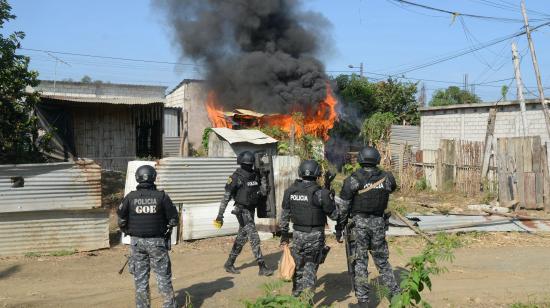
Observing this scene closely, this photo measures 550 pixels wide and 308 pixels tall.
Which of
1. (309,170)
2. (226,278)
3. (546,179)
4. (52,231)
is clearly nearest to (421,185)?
(546,179)

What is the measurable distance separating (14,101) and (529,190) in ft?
39.2

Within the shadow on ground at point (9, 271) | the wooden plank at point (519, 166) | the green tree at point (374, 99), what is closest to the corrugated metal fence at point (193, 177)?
the shadow on ground at point (9, 271)

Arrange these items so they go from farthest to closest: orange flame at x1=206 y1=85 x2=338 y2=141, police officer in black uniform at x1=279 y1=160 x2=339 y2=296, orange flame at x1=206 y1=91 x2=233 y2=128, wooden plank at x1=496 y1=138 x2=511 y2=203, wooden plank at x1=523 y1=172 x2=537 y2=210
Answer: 1. orange flame at x1=206 y1=91 x2=233 y2=128
2. orange flame at x1=206 y1=85 x2=338 y2=141
3. wooden plank at x1=496 y1=138 x2=511 y2=203
4. wooden plank at x1=523 y1=172 x2=537 y2=210
5. police officer in black uniform at x1=279 y1=160 x2=339 y2=296

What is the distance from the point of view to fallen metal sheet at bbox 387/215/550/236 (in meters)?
9.91

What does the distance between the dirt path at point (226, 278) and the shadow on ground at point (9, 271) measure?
0.04 feet

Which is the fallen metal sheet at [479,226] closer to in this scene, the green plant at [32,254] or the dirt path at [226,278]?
the dirt path at [226,278]

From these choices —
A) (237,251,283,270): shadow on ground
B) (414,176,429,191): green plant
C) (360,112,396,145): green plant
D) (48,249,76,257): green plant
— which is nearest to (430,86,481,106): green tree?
(360,112,396,145): green plant

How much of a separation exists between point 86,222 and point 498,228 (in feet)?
25.7

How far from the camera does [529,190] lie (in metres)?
12.6

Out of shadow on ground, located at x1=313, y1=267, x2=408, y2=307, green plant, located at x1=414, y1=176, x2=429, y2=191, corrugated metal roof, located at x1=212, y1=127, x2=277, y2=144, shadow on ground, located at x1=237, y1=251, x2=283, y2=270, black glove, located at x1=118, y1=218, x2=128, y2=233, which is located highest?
corrugated metal roof, located at x1=212, y1=127, x2=277, y2=144

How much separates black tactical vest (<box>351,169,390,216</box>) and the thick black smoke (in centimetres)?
1632

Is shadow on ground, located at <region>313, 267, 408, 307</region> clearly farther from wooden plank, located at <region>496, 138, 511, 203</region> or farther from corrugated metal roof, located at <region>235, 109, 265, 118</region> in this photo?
corrugated metal roof, located at <region>235, 109, 265, 118</region>

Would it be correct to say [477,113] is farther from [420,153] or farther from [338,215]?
[338,215]

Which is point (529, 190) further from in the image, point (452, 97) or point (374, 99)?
point (452, 97)
